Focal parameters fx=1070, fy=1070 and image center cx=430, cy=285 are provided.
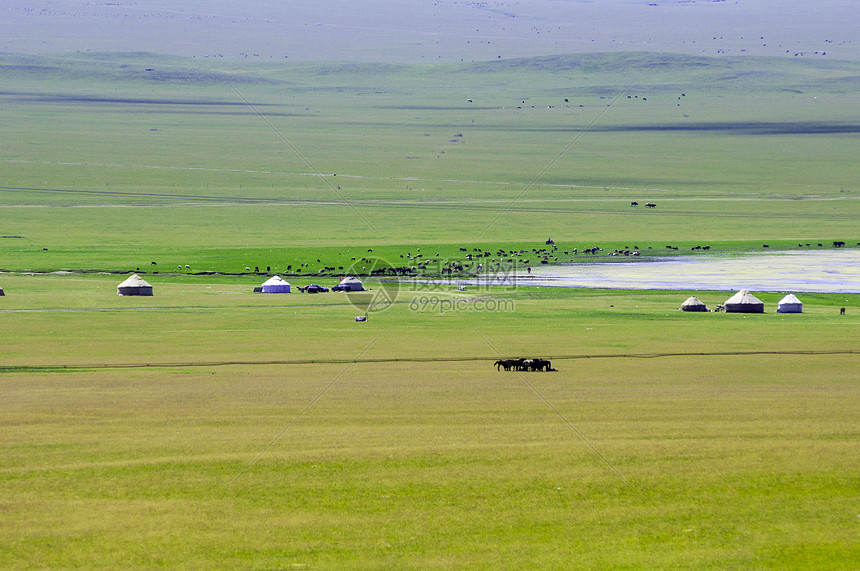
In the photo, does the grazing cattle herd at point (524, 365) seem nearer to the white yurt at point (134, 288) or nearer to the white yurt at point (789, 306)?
the white yurt at point (789, 306)

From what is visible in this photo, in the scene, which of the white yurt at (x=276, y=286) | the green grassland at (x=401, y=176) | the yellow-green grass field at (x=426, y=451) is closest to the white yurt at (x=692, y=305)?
the yellow-green grass field at (x=426, y=451)

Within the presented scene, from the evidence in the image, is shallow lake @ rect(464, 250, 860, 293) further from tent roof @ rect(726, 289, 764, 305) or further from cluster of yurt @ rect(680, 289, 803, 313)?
tent roof @ rect(726, 289, 764, 305)

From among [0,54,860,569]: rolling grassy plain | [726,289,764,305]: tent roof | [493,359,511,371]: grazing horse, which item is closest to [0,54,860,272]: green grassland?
[0,54,860,569]: rolling grassy plain

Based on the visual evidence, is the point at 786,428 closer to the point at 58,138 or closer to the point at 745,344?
the point at 745,344

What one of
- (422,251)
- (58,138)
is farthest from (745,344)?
(58,138)

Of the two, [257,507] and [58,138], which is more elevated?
[58,138]

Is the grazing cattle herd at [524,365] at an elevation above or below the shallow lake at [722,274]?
below
